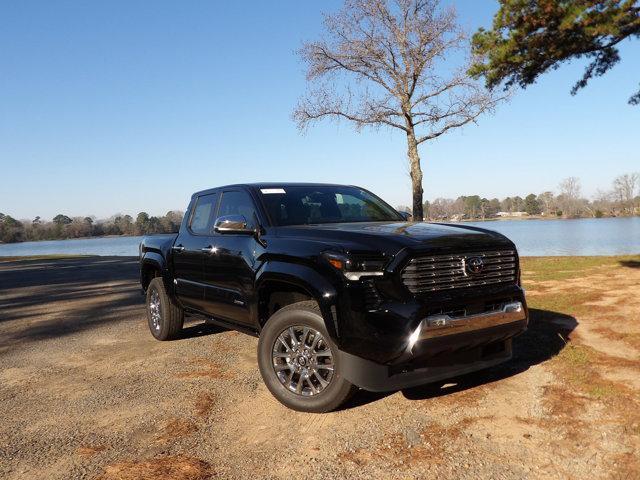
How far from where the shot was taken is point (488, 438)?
3.17 m

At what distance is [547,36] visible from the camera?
9578 millimetres

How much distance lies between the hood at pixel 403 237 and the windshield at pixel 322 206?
1.22ft

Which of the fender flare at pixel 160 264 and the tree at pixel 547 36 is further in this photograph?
the tree at pixel 547 36

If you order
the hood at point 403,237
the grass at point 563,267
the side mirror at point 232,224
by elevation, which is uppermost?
the side mirror at point 232,224

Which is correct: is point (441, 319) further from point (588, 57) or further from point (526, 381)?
point (588, 57)

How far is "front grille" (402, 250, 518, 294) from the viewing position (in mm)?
3453

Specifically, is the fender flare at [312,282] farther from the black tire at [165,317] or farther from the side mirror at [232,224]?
the black tire at [165,317]

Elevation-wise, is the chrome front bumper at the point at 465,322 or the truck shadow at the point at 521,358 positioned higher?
the chrome front bumper at the point at 465,322

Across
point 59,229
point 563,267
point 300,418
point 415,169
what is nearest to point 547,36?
point 563,267

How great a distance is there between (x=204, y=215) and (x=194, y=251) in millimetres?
481

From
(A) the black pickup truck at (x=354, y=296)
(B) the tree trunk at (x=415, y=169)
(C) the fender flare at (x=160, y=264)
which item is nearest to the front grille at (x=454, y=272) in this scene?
(A) the black pickup truck at (x=354, y=296)

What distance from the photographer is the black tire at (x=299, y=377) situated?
3576 mm

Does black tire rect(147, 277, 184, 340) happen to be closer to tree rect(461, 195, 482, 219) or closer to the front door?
the front door

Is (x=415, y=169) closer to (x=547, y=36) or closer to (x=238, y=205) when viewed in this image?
(x=547, y=36)
